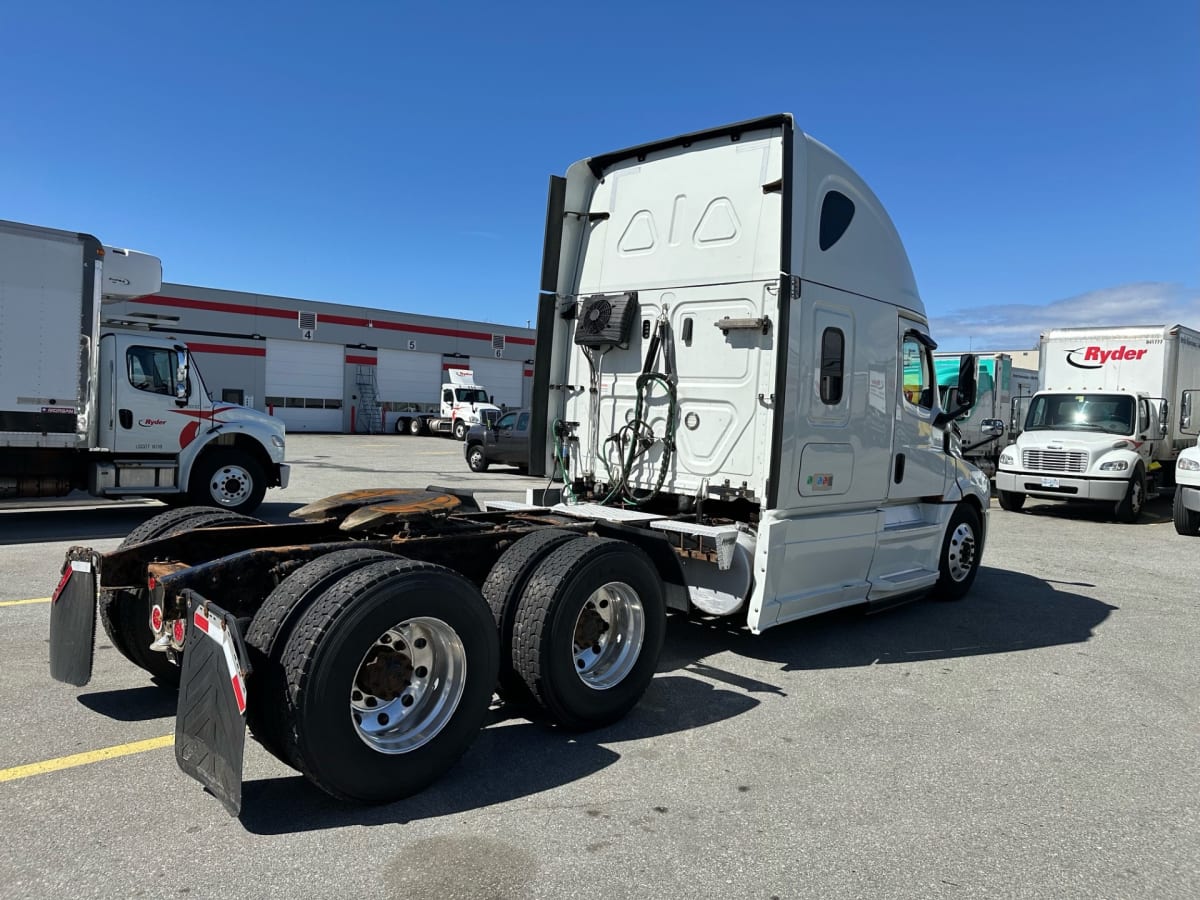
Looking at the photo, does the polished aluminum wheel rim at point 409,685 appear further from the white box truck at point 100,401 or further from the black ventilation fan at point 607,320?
the white box truck at point 100,401

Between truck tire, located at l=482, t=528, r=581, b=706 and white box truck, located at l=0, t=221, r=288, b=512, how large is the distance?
333 inches

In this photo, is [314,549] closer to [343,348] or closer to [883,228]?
[883,228]

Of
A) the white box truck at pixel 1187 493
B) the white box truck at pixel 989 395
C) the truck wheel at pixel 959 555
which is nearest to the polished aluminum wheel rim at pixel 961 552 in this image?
the truck wheel at pixel 959 555

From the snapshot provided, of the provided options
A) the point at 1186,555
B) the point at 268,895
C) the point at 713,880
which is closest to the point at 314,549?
the point at 268,895

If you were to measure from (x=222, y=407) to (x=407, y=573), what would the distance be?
31.7 feet

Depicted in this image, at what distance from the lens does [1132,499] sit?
1501 centimetres

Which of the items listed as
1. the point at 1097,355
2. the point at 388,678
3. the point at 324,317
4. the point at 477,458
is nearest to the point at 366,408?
the point at 324,317

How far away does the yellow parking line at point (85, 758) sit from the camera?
3.71 meters

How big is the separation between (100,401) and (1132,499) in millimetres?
16436

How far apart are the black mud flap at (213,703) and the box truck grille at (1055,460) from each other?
15449mm

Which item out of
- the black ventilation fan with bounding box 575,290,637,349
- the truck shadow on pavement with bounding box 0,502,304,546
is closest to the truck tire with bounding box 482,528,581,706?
the black ventilation fan with bounding box 575,290,637,349

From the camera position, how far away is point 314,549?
3.92 meters

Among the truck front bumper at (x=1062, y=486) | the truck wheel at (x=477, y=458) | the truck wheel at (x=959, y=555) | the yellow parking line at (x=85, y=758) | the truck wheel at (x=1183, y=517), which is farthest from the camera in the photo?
the truck wheel at (x=477, y=458)

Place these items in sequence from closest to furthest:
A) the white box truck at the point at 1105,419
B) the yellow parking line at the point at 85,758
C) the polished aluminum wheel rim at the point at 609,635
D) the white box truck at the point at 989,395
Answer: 1. the yellow parking line at the point at 85,758
2. the polished aluminum wheel rim at the point at 609,635
3. the white box truck at the point at 1105,419
4. the white box truck at the point at 989,395
